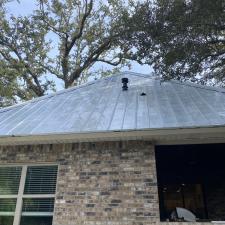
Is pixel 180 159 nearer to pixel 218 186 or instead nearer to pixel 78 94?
pixel 218 186

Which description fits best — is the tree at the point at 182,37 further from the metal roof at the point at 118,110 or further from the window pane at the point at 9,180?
the window pane at the point at 9,180

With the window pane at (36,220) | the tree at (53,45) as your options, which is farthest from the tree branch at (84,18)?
the window pane at (36,220)

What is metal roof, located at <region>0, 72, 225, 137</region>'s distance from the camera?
5.87 metres

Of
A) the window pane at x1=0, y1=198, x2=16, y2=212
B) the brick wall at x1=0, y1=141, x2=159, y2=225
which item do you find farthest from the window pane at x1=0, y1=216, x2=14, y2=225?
the brick wall at x1=0, y1=141, x2=159, y2=225

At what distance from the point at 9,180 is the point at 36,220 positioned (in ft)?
3.82

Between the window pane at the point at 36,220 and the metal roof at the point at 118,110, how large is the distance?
174 cm

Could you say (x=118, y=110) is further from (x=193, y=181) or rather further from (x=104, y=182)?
(x=193, y=181)

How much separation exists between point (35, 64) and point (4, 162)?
13755 mm

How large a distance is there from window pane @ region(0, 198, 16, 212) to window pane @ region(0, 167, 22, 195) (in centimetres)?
17

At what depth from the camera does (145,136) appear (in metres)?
5.74

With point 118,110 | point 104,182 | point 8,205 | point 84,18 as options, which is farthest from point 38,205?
point 84,18

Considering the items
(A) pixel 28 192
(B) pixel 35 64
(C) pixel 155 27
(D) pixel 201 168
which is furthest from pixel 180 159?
(B) pixel 35 64

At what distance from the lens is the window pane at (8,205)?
6.12 m

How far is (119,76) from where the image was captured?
452 inches
